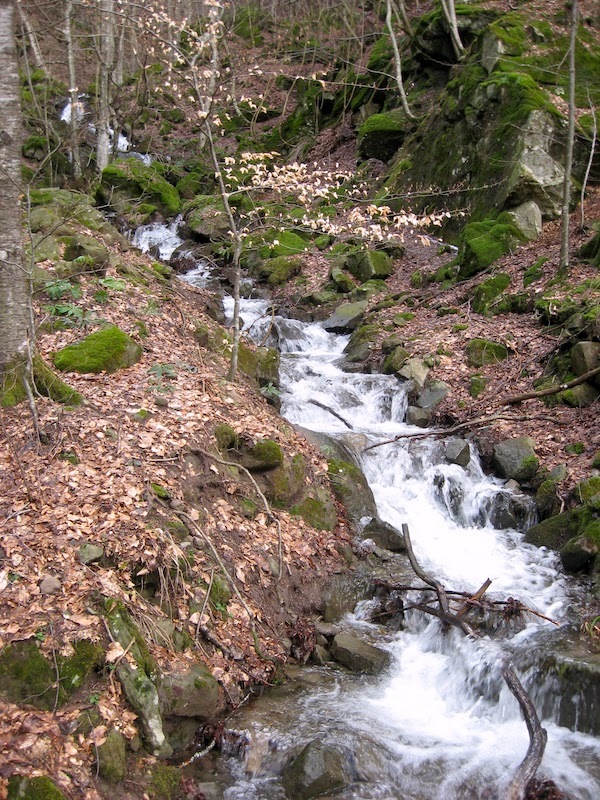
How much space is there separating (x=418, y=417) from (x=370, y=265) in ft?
20.6

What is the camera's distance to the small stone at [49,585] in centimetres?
475

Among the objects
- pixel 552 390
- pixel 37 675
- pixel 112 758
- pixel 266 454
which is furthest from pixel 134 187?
pixel 112 758

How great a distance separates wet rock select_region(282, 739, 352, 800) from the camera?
4668 millimetres

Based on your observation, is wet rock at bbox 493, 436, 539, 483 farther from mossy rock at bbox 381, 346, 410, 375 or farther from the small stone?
the small stone

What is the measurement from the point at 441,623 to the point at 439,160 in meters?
14.1

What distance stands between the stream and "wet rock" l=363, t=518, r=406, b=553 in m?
0.29

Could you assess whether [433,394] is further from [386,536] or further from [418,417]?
[386,536]

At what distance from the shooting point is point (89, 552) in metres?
5.18

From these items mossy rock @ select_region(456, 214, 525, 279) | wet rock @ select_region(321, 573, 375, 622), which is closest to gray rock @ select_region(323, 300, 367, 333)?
mossy rock @ select_region(456, 214, 525, 279)

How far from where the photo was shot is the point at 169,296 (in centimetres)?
1060

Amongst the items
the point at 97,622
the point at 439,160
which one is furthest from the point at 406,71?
the point at 97,622

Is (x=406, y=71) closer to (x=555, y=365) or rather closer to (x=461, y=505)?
(x=555, y=365)

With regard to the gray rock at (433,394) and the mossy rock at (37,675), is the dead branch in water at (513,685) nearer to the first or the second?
the mossy rock at (37,675)

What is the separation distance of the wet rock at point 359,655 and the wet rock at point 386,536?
65.9 inches
